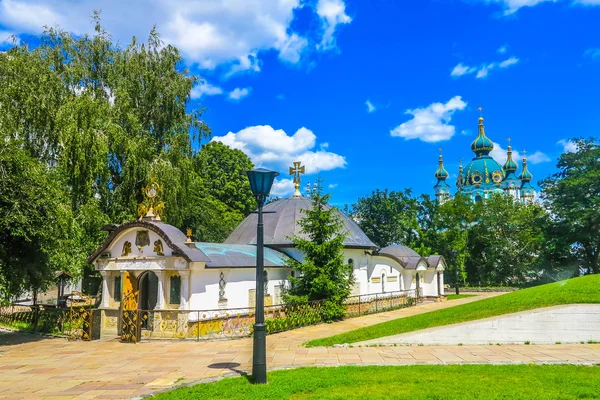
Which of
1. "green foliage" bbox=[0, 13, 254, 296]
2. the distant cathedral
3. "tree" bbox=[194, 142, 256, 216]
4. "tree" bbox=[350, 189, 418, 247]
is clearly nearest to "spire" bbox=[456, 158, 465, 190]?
the distant cathedral

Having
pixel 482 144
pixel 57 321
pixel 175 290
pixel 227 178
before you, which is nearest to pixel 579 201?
pixel 227 178

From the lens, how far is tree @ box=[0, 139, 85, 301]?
14.4 meters

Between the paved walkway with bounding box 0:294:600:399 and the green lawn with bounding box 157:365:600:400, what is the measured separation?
1.02m

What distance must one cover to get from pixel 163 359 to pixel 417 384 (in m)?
6.86

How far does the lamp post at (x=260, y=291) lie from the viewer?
9016 mm

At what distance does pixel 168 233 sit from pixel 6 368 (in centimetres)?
657

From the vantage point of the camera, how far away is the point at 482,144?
85125 millimetres

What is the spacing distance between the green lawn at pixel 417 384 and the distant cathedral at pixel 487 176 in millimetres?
74397

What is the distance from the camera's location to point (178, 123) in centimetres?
2586

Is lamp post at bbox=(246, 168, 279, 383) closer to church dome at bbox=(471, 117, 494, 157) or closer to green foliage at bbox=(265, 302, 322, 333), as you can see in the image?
green foliage at bbox=(265, 302, 322, 333)

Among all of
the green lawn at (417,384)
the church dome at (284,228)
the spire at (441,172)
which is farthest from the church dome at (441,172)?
the green lawn at (417,384)

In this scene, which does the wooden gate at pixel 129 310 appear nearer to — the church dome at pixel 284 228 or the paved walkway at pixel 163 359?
the paved walkway at pixel 163 359

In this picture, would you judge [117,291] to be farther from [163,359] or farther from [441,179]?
[441,179]

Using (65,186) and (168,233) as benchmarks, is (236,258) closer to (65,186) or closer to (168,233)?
(168,233)
